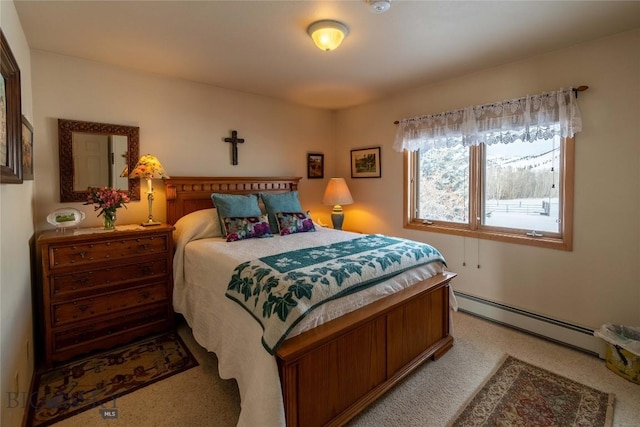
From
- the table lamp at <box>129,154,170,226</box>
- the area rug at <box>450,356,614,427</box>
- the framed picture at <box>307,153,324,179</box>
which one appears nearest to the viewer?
the area rug at <box>450,356,614,427</box>

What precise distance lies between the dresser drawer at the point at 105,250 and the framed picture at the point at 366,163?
257cm

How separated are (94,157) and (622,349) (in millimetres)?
4408

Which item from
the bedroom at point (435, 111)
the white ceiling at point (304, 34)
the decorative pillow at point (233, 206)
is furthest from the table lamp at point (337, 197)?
the white ceiling at point (304, 34)

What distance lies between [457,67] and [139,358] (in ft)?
12.2

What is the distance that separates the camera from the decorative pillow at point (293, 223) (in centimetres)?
315

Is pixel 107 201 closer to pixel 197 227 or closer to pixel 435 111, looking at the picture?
pixel 197 227

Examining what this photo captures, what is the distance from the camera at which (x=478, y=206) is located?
10.4 feet

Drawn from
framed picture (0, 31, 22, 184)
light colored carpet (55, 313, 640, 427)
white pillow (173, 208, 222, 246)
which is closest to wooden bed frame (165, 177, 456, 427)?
light colored carpet (55, 313, 640, 427)

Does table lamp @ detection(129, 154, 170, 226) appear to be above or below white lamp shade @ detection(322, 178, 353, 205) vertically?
above

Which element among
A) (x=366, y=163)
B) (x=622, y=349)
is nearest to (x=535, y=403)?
(x=622, y=349)

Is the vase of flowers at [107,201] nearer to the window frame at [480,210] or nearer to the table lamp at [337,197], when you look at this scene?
the table lamp at [337,197]

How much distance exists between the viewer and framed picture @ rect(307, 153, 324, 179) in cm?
442

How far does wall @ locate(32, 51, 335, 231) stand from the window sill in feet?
5.16

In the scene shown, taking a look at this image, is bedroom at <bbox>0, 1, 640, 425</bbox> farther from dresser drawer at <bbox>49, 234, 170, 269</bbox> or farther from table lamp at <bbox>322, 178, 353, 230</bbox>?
table lamp at <bbox>322, 178, 353, 230</bbox>
